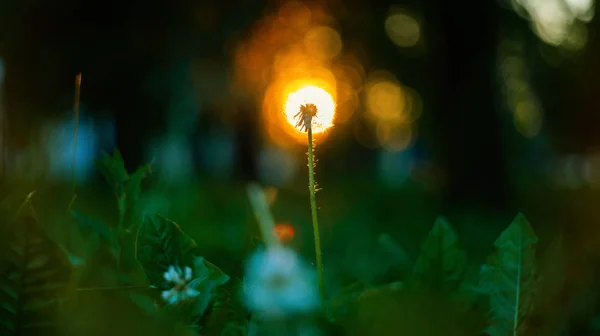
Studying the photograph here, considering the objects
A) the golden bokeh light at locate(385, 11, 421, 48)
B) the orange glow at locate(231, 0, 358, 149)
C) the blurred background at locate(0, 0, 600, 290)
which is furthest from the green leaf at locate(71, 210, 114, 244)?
the golden bokeh light at locate(385, 11, 421, 48)

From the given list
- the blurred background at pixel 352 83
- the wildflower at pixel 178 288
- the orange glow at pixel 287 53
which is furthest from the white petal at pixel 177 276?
the orange glow at pixel 287 53

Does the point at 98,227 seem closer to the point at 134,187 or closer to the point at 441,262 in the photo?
the point at 134,187

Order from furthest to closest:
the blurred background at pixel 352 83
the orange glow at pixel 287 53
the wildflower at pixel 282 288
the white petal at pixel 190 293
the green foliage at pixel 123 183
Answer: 1. the orange glow at pixel 287 53
2. the blurred background at pixel 352 83
3. the green foliage at pixel 123 183
4. the white petal at pixel 190 293
5. the wildflower at pixel 282 288

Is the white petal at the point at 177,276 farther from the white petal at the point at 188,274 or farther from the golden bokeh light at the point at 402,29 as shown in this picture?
the golden bokeh light at the point at 402,29

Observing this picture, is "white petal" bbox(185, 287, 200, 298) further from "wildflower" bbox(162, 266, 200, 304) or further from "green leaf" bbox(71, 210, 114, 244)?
"green leaf" bbox(71, 210, 114, 244)

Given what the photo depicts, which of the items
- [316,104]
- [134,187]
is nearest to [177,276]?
[316,104]
